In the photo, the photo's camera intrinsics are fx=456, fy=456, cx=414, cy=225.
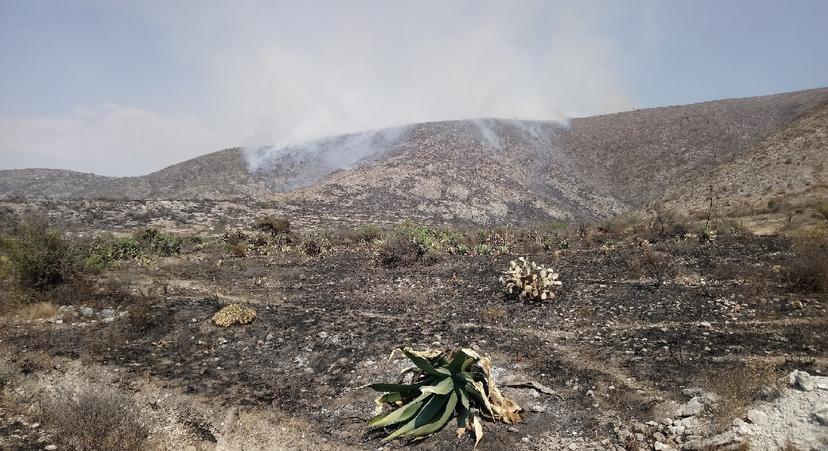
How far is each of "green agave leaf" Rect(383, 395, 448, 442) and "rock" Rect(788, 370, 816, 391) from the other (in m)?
3.60

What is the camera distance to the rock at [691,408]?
4746 mm

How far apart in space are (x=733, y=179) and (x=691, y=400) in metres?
25.7

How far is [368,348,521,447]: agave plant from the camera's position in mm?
4883

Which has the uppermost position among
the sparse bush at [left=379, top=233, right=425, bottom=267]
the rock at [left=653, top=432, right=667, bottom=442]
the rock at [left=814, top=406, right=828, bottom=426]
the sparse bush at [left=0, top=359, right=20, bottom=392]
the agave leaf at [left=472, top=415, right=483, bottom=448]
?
the sparse bush at [left=379, top=233, right=425, bottom=267]

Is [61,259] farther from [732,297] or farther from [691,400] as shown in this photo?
[732,297]

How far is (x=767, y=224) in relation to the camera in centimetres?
1573

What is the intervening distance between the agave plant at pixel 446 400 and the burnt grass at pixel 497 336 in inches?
6.9

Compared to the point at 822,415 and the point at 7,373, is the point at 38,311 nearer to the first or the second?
the point at 7,373

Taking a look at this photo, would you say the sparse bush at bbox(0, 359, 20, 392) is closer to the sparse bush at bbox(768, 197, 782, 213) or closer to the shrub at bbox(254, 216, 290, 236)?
the shrub at bbox(254, 216, 290, 236)

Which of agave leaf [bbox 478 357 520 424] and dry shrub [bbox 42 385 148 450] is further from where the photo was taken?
agave leaf [bbox 478 357 520 424]

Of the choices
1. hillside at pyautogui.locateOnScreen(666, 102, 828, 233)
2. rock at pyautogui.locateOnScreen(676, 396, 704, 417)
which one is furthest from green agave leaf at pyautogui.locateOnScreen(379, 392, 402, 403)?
hillside at pyautogui.locateOnScreen(666, 102, 828, 233)

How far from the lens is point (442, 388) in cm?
513

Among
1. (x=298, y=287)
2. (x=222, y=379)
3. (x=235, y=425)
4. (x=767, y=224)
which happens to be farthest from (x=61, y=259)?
(x=767, y=224)

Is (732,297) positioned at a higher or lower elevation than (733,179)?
lower
